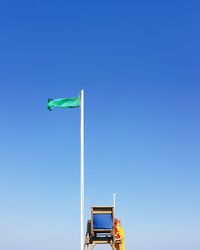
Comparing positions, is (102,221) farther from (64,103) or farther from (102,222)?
(64,103)

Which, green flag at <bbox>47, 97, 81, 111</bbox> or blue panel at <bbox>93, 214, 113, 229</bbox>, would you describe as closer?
green flag at <bbox>47, 97, 81, 111</bbox>

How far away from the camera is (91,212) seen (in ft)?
85.0

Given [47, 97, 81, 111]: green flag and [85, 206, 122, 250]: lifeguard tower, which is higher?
[47, 97, 81, 111]: green flag

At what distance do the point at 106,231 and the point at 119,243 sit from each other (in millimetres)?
3460

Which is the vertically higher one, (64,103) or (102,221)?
(64,103)

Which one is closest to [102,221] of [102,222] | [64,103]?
[102,222]

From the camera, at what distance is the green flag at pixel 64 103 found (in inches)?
993

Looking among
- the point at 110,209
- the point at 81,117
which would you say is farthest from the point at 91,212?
the point at 81,117

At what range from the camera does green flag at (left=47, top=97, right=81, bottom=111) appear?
25.2 meters

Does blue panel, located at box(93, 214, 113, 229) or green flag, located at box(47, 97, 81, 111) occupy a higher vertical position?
green flag, located at box(47, 97, 81, 111)

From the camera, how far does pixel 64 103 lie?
83.9 ft

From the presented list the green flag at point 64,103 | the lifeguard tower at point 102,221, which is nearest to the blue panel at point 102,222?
the lifeguard tower at point 102,221

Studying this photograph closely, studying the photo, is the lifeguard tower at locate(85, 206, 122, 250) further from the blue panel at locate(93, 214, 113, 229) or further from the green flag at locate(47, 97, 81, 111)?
the green flag at locate(47, 97, 81, 111)

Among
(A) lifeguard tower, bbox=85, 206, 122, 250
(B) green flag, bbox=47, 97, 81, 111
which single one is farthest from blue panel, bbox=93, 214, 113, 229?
(B) green flag, bbox=47, 97, 81, 111
